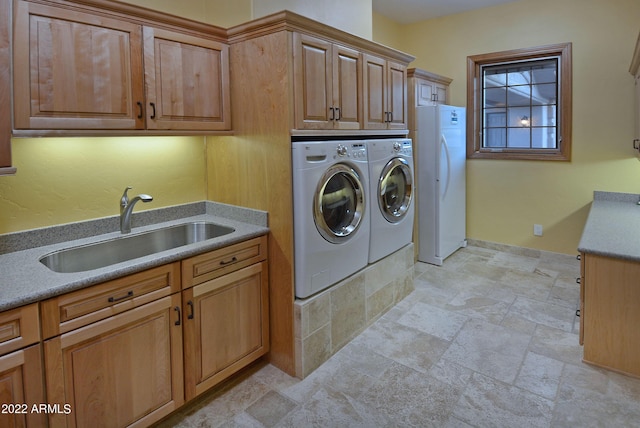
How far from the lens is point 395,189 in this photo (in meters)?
3.33

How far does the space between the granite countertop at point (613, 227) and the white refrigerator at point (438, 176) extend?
1.32 meters

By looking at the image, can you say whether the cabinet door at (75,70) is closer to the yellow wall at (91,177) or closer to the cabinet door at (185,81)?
the cabinet door at (185,81)

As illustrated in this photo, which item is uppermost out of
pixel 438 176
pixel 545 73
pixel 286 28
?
pixel 545 73

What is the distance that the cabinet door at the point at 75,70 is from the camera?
1.77 metres

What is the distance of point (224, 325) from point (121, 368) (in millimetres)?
576

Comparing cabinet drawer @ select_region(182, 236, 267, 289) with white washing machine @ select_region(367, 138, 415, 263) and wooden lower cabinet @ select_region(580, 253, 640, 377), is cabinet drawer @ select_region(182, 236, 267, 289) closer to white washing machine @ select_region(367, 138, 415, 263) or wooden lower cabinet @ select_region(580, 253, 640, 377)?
white washing machine @ select_region(367, 138, 415, 263)

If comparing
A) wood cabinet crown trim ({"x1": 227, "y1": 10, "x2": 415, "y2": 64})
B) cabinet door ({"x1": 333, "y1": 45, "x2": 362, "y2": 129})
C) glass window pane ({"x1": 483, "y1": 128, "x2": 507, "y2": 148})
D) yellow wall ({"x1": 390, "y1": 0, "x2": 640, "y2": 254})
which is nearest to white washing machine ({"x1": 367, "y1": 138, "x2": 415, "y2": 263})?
cabinet door ({"x1": 333, "y1": 45, "x2": 362, "y2": 129})

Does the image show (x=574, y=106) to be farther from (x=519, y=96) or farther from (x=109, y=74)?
(x=109, y=74)

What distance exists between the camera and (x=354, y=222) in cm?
280

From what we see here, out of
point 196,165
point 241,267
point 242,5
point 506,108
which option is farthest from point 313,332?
point 506,108

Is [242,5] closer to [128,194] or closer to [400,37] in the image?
[128,194]

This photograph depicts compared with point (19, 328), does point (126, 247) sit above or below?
above

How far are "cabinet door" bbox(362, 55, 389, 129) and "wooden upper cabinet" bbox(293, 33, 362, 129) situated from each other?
82 mm

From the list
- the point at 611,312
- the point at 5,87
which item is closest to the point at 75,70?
→ the point at 5,87
